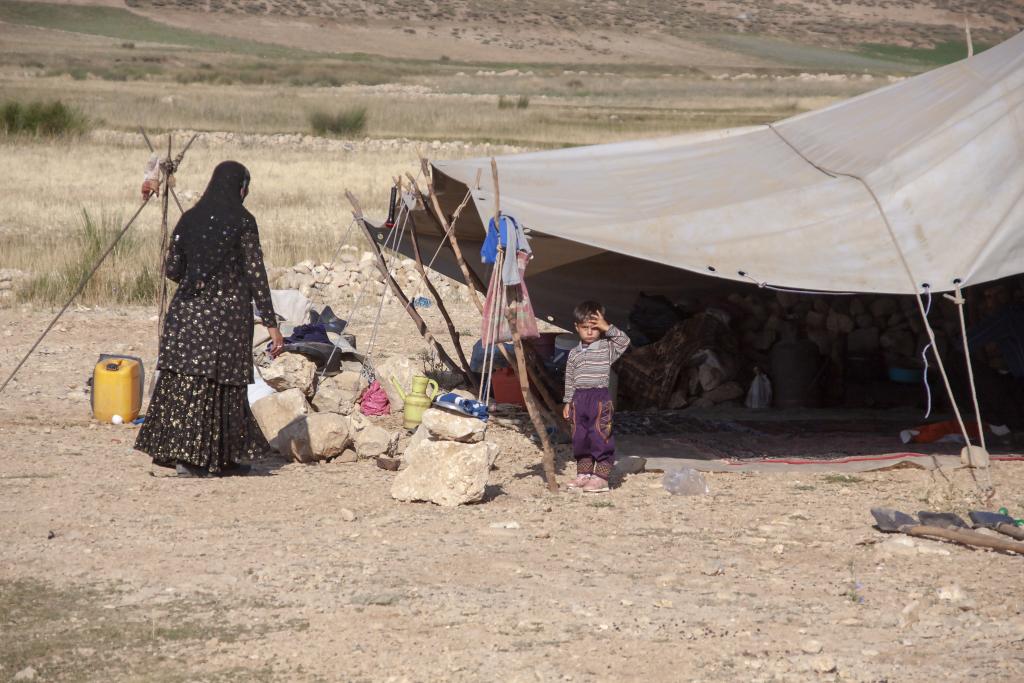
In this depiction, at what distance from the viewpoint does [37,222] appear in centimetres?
1516

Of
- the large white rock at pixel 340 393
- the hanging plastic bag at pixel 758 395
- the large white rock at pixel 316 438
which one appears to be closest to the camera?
the large white rock at pixel 316 438

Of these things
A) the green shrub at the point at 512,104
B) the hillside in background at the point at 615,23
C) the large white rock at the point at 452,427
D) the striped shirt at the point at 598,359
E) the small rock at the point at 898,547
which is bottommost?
the small rock at the point at 898,547

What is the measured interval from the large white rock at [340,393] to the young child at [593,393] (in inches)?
85.2

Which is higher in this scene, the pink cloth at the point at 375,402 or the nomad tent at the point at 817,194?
the nomad tent at the point at 817,194

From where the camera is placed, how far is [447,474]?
6.16m

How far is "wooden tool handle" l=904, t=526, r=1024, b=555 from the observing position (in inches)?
212

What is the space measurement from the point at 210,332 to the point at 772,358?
13.1 ft

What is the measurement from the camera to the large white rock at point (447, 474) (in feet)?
20.2

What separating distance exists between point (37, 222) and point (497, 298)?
1007 centimetres

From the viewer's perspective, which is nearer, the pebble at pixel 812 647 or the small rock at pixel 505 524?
the pebble at pixel 812 647

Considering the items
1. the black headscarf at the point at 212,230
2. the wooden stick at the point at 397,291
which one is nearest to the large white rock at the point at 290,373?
the wooden stick at the point at 397,291

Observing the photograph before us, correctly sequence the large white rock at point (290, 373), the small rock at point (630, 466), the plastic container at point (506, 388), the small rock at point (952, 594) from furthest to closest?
the plastic container at point (506, 388), the large white rock at point (290, 373), the small rock at point (630, 466), the small rock at point (952, 594)

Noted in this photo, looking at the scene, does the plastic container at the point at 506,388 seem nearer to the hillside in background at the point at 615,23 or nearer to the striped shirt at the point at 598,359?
the striped shirt at the point at 598,359

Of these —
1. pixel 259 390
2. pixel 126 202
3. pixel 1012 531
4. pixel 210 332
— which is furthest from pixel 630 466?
pixel 126 202
